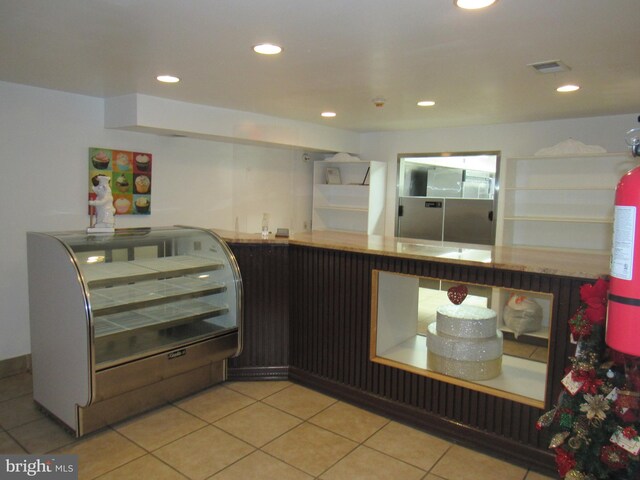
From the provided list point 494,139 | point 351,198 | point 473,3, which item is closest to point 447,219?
point 494,139

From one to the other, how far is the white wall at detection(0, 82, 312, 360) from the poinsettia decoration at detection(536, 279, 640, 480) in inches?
146

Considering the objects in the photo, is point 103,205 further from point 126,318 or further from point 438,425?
point 438,425

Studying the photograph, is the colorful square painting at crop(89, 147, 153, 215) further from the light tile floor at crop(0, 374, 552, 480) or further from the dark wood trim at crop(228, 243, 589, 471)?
the light tile floor at crop(0, 374, 552, 480)

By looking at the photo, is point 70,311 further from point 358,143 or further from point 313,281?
point 358,143

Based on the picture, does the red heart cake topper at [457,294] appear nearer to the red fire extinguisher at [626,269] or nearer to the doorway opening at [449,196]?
the red fire extinguisher at [626,269]

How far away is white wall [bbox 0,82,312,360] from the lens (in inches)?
135

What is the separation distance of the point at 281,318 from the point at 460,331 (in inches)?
53.6

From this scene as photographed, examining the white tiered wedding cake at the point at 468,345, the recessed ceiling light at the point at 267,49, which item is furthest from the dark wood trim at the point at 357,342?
the recessed ceiling light at the point at 267,49

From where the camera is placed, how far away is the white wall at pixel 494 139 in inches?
175

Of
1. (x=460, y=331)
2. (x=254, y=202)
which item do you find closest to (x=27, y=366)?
(x=254, y=202)

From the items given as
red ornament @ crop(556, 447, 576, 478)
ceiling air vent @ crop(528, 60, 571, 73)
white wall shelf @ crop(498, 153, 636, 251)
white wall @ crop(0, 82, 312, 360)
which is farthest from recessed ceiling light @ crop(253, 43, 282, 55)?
white wall shelf @ crop(498, 153, 636, 251)

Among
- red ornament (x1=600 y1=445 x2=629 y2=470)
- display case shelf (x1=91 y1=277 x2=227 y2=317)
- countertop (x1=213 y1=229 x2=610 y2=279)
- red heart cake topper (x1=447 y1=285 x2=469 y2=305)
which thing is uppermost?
countertop (x1=213 y1=229 x2=610 y2=279)

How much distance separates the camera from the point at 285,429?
2758 mm

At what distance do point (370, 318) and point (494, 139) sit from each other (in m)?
3.15
